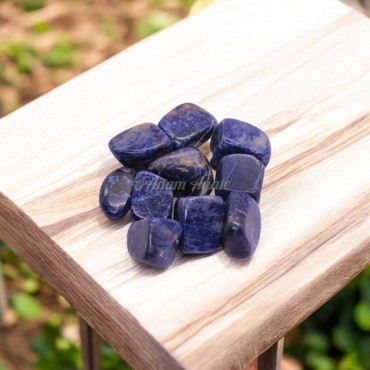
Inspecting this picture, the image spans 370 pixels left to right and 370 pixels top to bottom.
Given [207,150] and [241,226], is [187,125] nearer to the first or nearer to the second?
[207,150]

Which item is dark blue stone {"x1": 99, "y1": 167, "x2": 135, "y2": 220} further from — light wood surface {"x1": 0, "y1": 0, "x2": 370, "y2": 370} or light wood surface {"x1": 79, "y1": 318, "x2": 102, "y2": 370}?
light wood surface {"x1": 79, "y1": 318, "x2": 102, "y2": 370}

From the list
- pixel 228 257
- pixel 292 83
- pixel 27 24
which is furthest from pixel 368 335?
pixel 27 24

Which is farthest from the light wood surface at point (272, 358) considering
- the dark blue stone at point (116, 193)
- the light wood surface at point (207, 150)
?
the dark blue stone at point (116, 193)

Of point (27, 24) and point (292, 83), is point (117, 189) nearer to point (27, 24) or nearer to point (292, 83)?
point (292, 83)

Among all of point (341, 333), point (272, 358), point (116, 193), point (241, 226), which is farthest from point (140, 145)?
point (341, 333)

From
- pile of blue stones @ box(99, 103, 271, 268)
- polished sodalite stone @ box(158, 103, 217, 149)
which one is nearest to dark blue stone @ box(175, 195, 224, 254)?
pile of blue stones @ box(99, 103, 271, 268)
